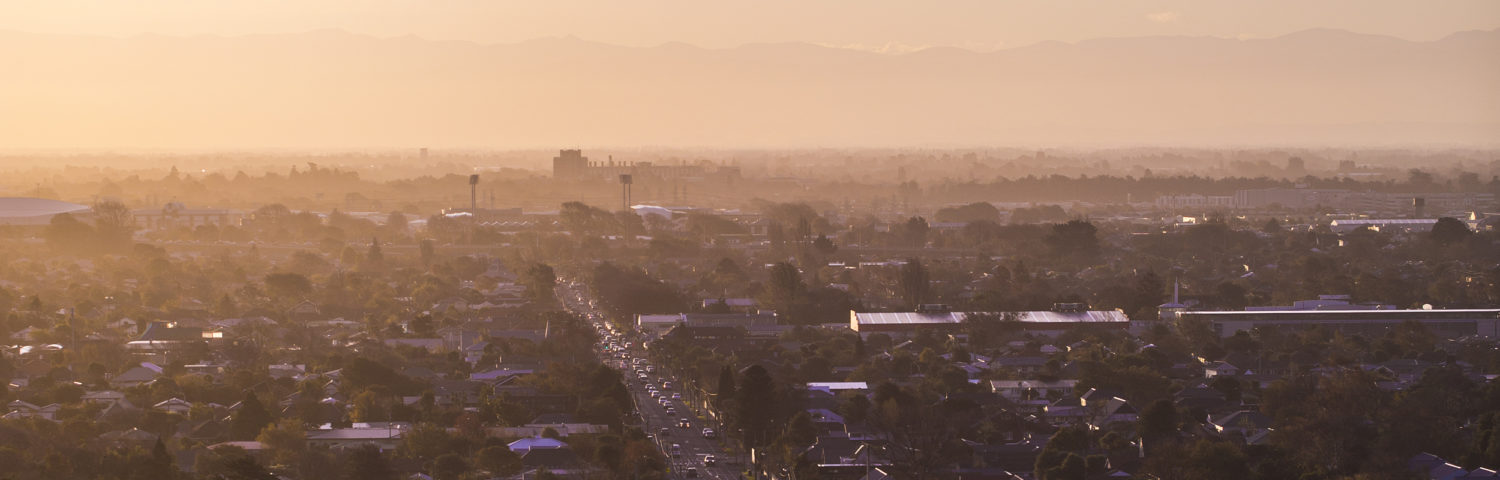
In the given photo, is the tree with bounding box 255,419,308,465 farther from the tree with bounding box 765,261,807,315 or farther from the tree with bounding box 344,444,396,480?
the tree with bounding box 765,261,807,315

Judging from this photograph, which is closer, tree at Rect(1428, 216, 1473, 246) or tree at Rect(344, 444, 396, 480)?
tree at Rect(344, 444, 396, 480)

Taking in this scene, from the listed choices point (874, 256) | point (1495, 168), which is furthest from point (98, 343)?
point (1495, 168)

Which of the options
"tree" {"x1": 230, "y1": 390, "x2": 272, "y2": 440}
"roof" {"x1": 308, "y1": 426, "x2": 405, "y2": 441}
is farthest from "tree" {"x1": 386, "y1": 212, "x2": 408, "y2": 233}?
"roof" {"x1": 308, "y1": 426, "x2": 405, "y2": 441}

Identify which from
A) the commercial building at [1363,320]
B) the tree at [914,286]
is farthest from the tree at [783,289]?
the commercial building at [1363,320]

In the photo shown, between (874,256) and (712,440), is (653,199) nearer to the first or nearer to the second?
(874,256)

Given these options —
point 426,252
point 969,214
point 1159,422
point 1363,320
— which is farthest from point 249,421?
point 969,214

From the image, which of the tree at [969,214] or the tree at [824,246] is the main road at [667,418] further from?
the tree at [969,214]
